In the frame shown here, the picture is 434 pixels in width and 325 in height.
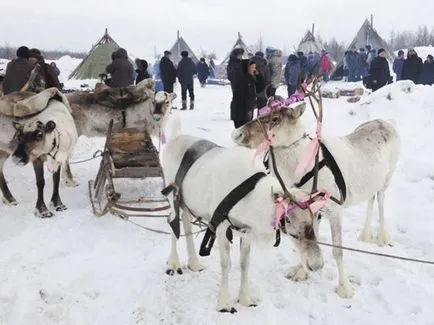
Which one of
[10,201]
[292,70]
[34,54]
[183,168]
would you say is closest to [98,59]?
[292,70]

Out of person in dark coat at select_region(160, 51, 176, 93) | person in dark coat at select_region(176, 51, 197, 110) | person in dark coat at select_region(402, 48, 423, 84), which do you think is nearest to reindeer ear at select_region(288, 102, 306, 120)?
person in dark coat at select_region(160, 51, 176, 93)

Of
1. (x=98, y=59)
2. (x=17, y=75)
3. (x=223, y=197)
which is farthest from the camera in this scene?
(x=98, y=59)

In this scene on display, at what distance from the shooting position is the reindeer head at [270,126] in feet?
13.8

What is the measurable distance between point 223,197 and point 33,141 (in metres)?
2.96

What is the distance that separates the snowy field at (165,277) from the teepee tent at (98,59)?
13646 millimetres

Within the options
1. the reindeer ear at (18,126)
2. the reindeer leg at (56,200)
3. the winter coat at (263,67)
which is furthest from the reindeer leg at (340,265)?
the winter coat at (263,67)

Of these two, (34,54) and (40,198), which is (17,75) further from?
(40,198)

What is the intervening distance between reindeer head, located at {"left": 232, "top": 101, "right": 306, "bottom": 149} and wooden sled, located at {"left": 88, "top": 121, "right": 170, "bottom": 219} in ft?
6.54

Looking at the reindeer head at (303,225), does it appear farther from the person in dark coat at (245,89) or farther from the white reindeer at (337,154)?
the person in dark coat at (245,89)

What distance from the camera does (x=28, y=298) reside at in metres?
4.14

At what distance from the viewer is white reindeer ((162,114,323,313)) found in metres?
3.55

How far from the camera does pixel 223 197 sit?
3.84m

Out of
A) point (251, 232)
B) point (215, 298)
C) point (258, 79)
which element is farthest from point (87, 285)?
point (258, 79)

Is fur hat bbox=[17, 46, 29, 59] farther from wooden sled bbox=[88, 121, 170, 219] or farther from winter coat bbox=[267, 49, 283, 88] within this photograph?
winter coat bbox=[267, 49, 283, 88]
